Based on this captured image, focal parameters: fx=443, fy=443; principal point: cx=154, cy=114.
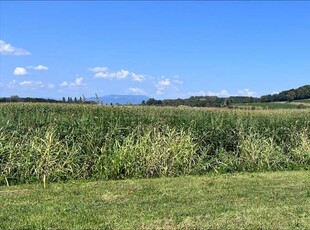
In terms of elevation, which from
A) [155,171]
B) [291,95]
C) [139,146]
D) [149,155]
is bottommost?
[155,171]

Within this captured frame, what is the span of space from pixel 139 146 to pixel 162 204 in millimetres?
3451

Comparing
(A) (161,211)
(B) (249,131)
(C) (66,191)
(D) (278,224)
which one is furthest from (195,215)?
(B) (249,131)

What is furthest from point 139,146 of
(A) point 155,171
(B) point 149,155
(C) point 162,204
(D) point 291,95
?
(D) point 291,95

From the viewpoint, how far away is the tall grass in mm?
8758

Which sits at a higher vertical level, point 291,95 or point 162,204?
point 291,95

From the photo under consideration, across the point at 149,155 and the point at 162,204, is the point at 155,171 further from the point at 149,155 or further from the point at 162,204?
the point at 162,204

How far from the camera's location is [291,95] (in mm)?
34938

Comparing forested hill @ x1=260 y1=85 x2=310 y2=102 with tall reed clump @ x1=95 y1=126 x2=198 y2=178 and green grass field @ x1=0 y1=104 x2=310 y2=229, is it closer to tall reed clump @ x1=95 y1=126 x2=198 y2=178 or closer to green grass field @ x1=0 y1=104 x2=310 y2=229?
green grass field @ x1=0 y1=104 x2=310 y2=229

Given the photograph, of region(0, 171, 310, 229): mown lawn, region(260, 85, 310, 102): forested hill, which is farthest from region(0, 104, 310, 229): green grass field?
region(260, 85, 310, 102): forested hill

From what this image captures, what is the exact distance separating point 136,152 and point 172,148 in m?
0.87

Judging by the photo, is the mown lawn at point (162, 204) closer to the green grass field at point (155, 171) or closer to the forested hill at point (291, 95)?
the green grass field at point (155, 171)

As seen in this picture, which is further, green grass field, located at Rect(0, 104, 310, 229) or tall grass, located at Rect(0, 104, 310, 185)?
tall grass, located at Rect(0, 104, 310, 185)

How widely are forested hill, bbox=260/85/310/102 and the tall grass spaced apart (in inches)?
844

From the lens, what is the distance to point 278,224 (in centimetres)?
513
